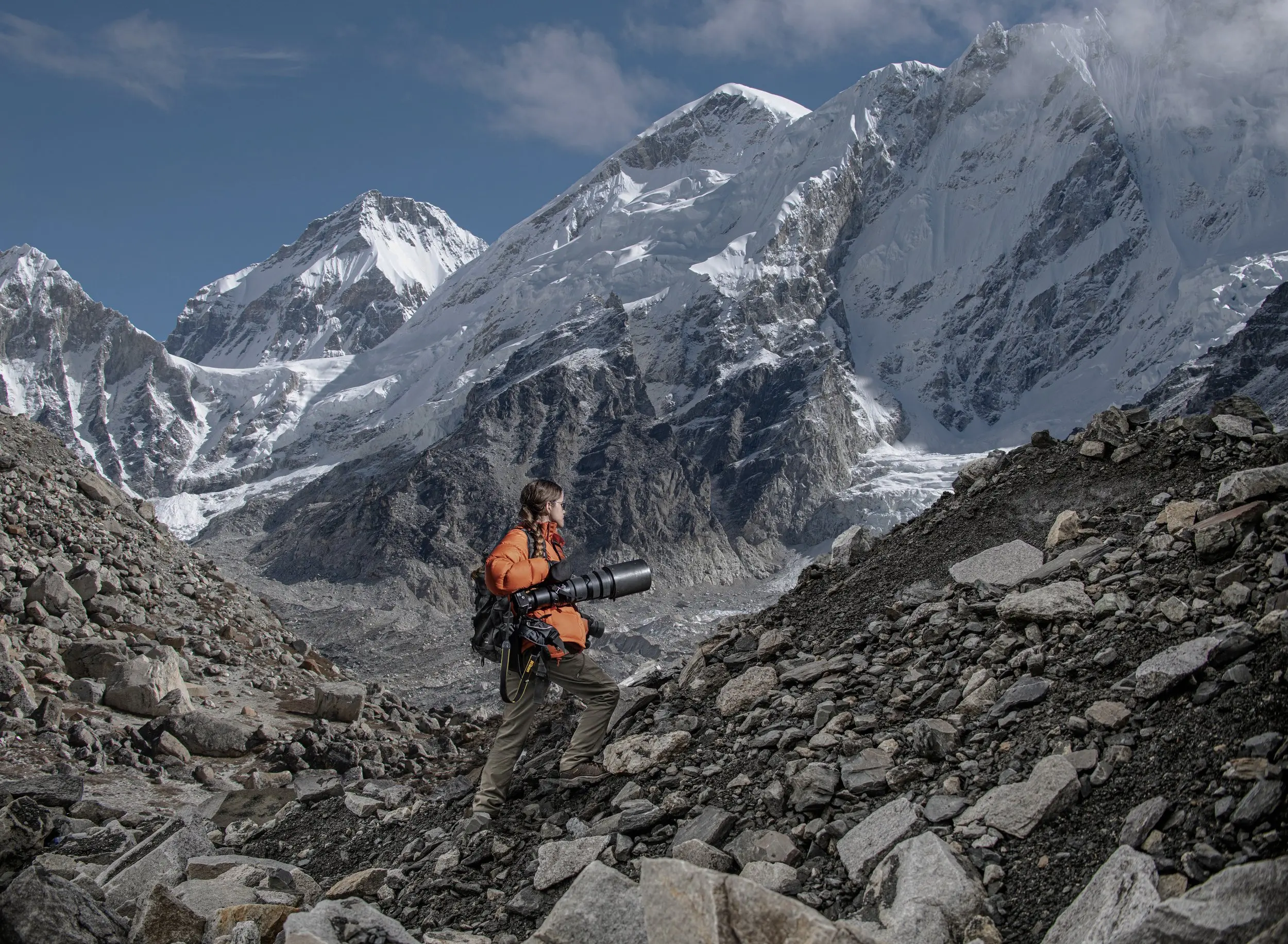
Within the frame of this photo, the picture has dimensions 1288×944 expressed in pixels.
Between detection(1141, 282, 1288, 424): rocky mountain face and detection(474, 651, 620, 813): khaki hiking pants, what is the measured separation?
151 meters

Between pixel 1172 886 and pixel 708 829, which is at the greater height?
pixel 708 829

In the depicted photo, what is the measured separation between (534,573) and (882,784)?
10.0ft

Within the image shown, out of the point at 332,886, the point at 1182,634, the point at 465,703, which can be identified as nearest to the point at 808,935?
the point at 1182,634

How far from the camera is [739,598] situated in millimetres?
173625

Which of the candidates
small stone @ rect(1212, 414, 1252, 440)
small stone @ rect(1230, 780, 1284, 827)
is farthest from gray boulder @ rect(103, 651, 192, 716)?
small stone @ rect(1230, 780, 1284, 827)

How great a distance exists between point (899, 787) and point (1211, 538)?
3081 millimetres

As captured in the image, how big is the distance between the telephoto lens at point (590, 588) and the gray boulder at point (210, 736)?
8.37 metres

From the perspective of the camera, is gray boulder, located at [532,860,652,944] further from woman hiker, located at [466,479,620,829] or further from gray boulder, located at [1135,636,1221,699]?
gray boulder, located at [1135,636,1221,699]

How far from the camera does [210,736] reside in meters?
14.1

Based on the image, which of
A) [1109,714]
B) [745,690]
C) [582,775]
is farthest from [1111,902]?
[582,775]

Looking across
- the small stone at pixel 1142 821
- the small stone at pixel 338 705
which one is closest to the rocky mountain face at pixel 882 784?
the small stone at pixel 1142 821

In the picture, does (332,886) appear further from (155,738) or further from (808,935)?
(155,738)

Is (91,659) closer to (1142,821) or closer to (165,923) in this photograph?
(165,923)

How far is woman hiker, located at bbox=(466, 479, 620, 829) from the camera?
25.6 feet
